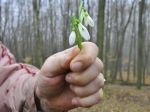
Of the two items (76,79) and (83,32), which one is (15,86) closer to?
(76,79)

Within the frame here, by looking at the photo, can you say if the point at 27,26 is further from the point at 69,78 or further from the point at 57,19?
the point at 69,78

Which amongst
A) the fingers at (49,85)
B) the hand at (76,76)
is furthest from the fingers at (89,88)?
the fingers at (49,85)

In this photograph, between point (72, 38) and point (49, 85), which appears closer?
point (72, 38)

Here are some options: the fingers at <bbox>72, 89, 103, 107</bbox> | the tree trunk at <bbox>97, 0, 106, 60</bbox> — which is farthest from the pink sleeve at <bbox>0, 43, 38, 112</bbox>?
the tree trunk at <bbox>97, 0, 106, 60</bbox>

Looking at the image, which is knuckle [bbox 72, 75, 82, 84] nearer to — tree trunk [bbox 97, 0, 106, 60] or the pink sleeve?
the pink sleeve

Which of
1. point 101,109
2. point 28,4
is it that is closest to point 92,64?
point 101,109

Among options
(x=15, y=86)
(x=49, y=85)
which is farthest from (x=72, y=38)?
(x=15, y=86)

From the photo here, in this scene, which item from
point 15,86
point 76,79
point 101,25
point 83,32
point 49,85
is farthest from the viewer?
point 101,25
